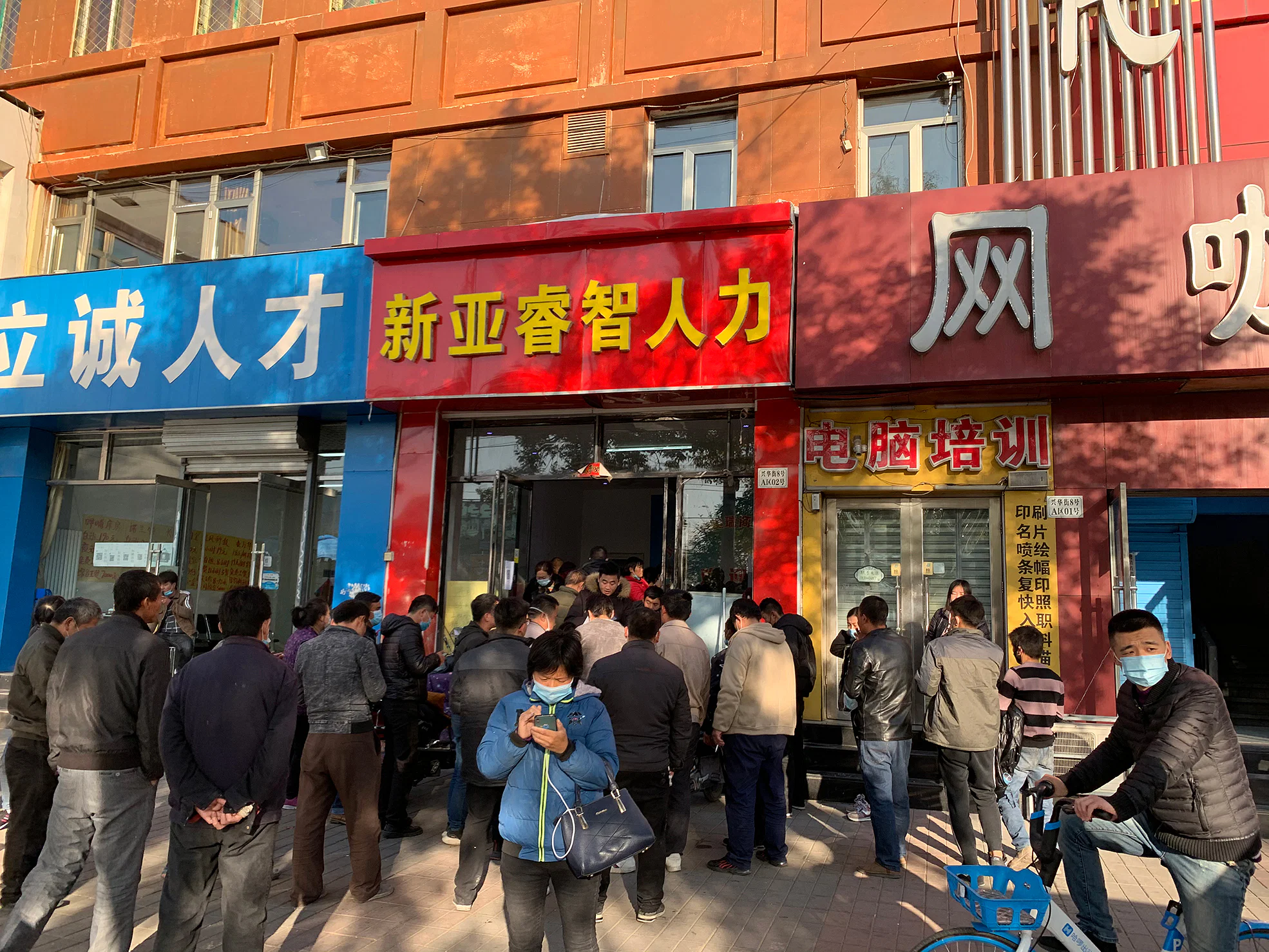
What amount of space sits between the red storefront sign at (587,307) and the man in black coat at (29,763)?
5.42 meters

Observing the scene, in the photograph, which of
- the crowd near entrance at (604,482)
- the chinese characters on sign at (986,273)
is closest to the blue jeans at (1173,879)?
the chinese characters on sign at (986,273)

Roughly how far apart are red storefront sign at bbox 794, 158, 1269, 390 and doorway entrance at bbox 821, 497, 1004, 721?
1.73 m

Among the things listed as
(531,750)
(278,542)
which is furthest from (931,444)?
(278,542)

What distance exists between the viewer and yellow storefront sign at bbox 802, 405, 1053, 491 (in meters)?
9.34

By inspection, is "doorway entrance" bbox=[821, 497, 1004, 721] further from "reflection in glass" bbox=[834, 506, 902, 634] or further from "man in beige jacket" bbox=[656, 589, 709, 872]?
"man in beige jacket" bbox=[656, 589, 709, 872]

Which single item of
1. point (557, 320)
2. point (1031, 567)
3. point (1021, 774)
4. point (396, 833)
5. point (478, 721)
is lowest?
point (396, 833)

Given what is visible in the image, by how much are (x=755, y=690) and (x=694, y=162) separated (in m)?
7.23

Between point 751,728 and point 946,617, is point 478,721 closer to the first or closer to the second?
point 751,728

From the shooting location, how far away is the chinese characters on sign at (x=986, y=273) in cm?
839

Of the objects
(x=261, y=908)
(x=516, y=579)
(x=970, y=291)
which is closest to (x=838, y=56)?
(x=970, y=291)

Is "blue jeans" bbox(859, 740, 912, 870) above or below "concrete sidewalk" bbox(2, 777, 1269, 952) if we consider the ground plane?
above

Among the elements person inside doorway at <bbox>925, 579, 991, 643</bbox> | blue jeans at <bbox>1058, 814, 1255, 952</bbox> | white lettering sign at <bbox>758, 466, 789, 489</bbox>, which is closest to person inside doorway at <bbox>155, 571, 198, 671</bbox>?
white lettering sign at <bbox>758, 466, 789, 489</bbox>

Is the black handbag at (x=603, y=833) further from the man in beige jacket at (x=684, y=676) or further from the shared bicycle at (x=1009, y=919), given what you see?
the man in beige jacket at (x=684, y=676)

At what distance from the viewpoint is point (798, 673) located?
7645 millimetres
